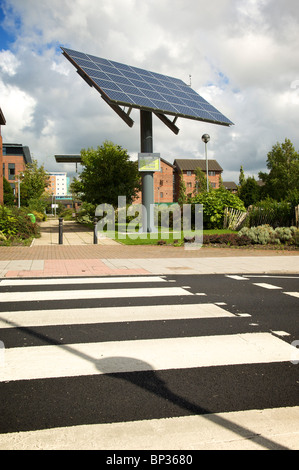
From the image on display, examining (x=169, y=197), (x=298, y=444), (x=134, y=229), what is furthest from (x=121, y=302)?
(x=169, y=197)

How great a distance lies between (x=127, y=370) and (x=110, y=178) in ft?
72.0

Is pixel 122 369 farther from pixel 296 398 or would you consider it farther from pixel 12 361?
pixel 296 398

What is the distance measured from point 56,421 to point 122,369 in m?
0.98

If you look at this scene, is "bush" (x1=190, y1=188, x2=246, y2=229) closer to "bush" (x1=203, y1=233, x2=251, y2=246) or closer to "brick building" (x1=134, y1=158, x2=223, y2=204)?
"bush" (x1=203, y1=233, x2=251, y2=246)

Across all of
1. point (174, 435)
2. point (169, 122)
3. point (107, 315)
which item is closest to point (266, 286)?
point (107, 315)

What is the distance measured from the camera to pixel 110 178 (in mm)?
24859

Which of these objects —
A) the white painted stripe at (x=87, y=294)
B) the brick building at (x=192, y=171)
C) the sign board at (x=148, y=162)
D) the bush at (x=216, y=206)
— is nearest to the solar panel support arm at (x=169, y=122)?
the sign board at (x=148, y=162)

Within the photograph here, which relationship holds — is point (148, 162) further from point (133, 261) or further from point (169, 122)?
point (133, 261)

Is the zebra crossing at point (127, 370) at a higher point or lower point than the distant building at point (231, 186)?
lower

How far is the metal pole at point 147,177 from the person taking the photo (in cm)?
2048

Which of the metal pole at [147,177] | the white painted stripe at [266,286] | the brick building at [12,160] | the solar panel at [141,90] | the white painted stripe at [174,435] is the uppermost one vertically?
the brick building at [12,160]

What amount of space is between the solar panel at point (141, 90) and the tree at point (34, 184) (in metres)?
27.3

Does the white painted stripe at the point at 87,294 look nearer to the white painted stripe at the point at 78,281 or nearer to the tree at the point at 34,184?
the white painted stripe at the point at 78,281

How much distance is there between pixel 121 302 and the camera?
6227mm
